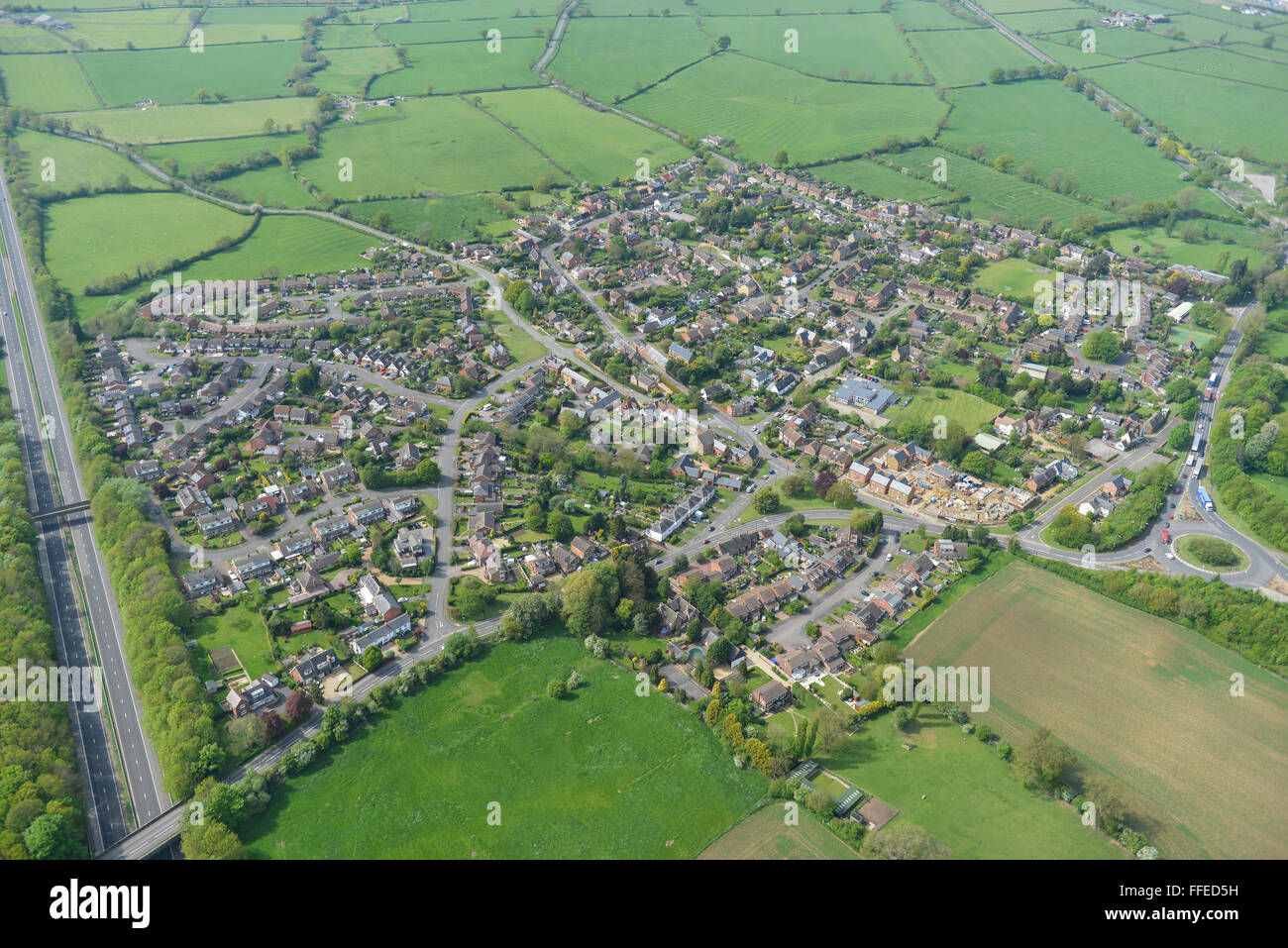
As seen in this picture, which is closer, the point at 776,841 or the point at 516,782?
the point at 776,841

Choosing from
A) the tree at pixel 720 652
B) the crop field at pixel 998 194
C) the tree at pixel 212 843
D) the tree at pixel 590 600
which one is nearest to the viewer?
the tree at pixel 212 843

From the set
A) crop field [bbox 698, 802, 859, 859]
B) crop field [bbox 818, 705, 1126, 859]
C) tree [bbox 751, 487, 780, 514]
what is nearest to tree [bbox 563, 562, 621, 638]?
tree [bbox 751, 487, 780, 514]

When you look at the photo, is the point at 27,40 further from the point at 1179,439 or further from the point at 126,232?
the point at 1179,439

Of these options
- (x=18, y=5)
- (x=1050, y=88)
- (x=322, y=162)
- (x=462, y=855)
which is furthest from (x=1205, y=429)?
(x=18, y=5)

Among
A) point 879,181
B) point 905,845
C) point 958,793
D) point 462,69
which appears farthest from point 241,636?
point 462,69

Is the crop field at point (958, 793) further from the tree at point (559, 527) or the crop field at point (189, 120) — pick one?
the crop field at point (189, 120)

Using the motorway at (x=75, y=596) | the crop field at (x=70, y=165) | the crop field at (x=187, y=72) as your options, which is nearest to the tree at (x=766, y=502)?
the motorway at (x=75, y=596)
